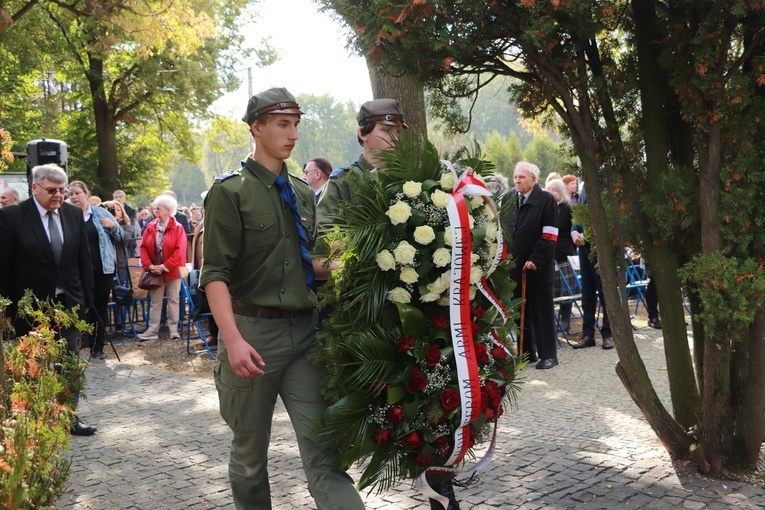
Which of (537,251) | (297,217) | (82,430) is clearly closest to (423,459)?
(297,217)

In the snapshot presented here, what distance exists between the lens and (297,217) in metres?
3.95

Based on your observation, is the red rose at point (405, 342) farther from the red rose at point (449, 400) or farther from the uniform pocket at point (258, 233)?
the uniform pocket at point (258, 233)

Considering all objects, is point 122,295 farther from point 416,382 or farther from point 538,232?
point 416,382

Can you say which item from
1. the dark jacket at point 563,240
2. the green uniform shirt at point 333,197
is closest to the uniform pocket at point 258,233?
the green uniform shirt at point 333,197

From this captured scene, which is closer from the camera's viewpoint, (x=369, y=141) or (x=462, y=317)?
(x=462, y=317)

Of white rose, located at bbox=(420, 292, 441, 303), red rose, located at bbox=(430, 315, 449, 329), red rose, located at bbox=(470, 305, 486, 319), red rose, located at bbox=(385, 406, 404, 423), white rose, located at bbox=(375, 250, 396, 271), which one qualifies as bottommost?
red rose, located at bbox=(385, 406, 404, 423)

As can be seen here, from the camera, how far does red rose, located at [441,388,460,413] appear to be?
3.54m

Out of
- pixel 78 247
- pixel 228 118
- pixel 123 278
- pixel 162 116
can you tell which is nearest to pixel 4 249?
pixel 78 247

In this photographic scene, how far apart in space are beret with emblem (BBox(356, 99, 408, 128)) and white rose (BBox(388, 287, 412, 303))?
3.77ft

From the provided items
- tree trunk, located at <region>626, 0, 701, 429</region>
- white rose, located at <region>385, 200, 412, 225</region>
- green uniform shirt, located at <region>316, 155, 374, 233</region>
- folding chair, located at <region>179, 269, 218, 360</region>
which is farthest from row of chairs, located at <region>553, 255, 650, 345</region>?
white rose, located at <region>385, 200, 412, 225</region>

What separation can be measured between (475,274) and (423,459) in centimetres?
84

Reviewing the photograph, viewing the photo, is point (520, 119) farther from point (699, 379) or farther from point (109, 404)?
point (109, 404)

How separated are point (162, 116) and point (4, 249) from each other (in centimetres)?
2079

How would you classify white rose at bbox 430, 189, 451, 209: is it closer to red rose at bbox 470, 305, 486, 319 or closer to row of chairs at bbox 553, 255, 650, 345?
red rose at bbox 470, 305, 486, 319
